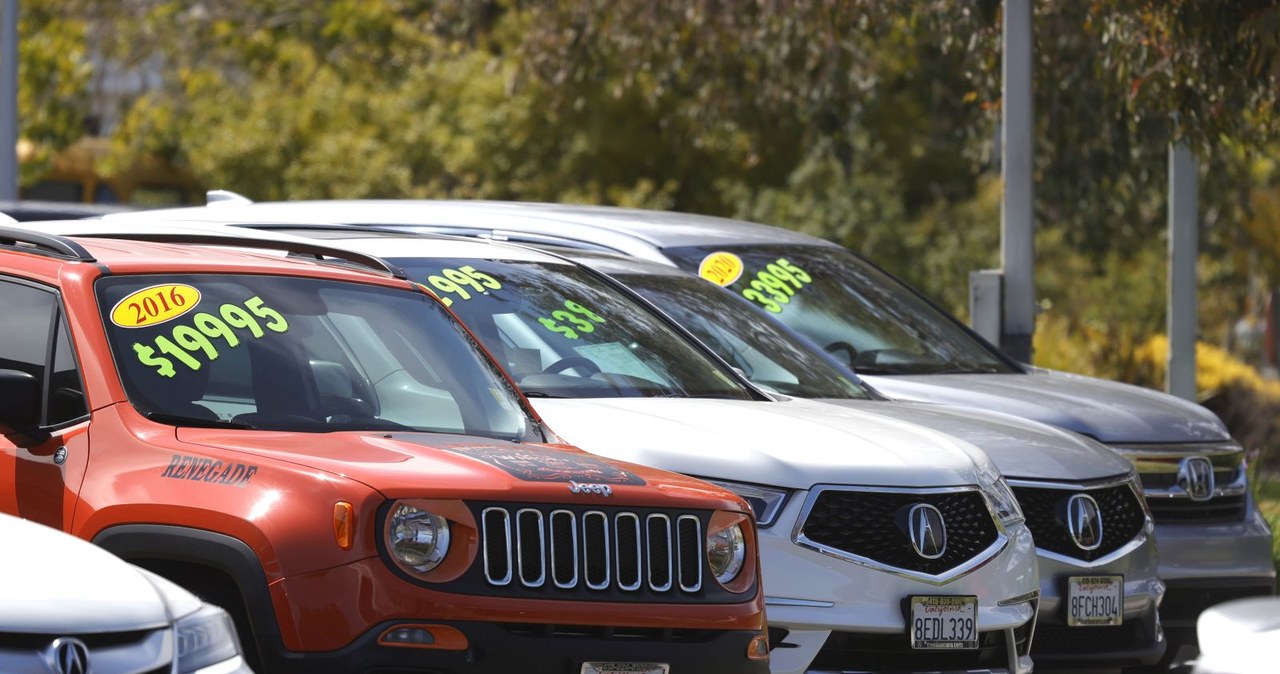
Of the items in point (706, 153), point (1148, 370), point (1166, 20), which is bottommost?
point (1148, 370)

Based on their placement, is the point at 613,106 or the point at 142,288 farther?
the point at 613,106

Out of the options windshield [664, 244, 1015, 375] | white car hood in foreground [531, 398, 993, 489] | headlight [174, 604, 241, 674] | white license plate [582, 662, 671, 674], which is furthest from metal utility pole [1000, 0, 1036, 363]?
headlight [174, 604, 241, 674]

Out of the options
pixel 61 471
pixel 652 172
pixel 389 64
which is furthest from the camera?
pixel 389 64

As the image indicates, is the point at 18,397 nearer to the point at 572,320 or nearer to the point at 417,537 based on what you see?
the point at 417,537

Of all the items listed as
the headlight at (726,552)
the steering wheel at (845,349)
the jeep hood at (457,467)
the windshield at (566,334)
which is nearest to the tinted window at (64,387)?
the jeep hood at (457,467)

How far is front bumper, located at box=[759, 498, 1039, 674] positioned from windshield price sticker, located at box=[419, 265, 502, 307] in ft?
6.02

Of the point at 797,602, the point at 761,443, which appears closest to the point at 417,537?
the point at 797,602

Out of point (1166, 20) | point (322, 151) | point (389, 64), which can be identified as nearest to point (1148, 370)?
point (1166, 20)

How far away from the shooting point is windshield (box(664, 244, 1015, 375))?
9.31 meters

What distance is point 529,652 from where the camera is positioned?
4.67 meters

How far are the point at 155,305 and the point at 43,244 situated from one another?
48 centimetres

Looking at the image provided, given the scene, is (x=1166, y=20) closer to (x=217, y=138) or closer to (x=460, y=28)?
(x=460, y=28)

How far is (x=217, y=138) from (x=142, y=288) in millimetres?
24477

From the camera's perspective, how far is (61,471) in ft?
16.7
